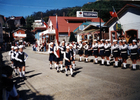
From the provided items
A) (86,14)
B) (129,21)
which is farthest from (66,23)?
(129,21)

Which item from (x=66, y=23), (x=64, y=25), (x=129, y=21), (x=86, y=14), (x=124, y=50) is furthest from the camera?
(x=86, y=14)

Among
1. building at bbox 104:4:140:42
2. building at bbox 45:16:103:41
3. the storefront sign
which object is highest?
the storefront sign

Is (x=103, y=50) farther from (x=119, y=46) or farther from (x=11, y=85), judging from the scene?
(x=11, y=85)

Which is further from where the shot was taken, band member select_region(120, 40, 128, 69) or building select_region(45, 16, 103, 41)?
building select_region(45, 16, 103, 41)

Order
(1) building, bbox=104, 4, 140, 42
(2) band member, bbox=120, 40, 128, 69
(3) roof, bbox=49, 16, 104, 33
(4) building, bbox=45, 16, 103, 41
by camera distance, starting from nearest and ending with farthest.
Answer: (2) band member, bbox=120, 40, 128, 69, (1) building, bbox=104, 4, 140, 42, (4) building, bbox=45, 16, 103, 41, (3) roof, bbox=49, 16, 104, 33

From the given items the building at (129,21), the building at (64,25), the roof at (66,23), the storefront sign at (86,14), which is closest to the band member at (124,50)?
the building at (129,21)

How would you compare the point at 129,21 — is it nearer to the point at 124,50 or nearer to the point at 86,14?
the point at 124,50

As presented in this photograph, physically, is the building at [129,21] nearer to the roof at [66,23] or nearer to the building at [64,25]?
the building at [64,25]

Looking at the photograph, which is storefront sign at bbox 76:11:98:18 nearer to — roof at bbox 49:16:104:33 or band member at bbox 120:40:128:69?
roof at bbox 49:16:104:33

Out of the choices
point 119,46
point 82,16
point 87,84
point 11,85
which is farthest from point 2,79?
point 82,16

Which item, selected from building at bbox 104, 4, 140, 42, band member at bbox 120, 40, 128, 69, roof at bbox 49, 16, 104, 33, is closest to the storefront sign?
roof at bbox 49, 16, 104, 33

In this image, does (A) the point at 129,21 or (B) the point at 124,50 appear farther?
(A) the point at 129,21

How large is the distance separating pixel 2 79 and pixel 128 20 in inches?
615

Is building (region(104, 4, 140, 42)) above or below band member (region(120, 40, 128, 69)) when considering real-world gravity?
above
